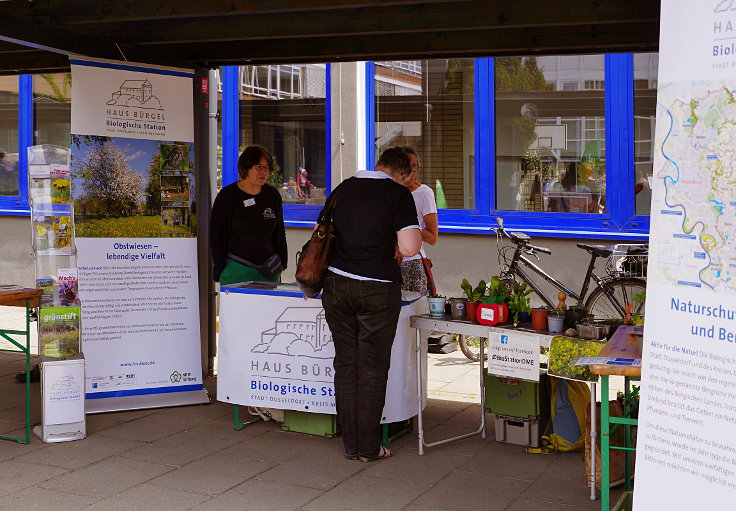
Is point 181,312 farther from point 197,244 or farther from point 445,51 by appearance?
point 445,51

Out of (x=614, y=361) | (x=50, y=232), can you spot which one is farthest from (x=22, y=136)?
(x=614, y=361)

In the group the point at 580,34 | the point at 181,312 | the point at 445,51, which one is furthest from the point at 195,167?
the point at 580,34

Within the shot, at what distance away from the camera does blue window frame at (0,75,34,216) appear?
1234 cm

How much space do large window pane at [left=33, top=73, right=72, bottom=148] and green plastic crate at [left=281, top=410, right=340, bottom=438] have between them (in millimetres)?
7363

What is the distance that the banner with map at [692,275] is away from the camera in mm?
3104

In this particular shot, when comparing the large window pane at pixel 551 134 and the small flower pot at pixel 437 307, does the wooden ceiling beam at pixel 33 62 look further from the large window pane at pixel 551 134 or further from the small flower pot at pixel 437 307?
the large window pane at pixel 551 134

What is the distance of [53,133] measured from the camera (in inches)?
489

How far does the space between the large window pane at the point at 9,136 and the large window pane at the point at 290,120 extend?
11.2 ft

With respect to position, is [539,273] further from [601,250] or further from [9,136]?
[9,136]

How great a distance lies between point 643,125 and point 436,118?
2168 millimetres

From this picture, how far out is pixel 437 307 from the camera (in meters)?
5.63

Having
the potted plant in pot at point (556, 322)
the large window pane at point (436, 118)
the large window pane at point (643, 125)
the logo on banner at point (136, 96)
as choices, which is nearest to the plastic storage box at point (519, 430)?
the potted plant in pot at point (556, 322)

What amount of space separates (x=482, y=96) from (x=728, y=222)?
6872 mm

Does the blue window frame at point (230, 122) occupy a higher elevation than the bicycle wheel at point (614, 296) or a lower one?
higher
